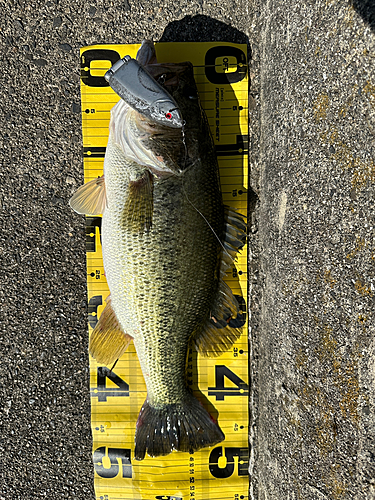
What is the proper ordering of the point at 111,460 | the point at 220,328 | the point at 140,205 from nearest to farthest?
1. the point at 140,205
2. the point at 220,328
3. the point at 111,460

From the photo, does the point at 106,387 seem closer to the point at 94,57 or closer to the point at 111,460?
the point at 111,460

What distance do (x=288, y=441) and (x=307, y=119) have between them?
1576mm

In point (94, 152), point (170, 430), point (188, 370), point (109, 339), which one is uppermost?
point (94, 152)

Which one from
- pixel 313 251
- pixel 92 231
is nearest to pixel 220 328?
pixel 313 251

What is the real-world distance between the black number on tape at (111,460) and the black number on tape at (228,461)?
0.49 m

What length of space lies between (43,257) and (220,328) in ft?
3.64

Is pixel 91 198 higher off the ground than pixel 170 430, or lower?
higher

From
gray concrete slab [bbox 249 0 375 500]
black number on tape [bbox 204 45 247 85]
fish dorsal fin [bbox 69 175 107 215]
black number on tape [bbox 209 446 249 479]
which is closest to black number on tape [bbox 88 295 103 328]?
fish dorsal fin [bbox 69 175 107 215]

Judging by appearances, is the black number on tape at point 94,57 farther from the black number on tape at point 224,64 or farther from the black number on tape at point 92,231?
the black number on tape at point 92,231

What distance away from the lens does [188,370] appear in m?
1.94

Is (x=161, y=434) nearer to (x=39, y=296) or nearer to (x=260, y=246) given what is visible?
(x=39, y=296)

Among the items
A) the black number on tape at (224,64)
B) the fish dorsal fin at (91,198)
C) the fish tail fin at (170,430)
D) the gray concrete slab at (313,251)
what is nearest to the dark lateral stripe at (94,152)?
the fish dorsal fin at (91,198)

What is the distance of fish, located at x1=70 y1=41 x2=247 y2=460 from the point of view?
1.48 meters

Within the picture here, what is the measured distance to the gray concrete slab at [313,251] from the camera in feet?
4.05
